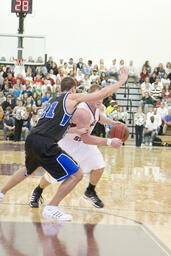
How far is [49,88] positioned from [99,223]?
41.7 feet

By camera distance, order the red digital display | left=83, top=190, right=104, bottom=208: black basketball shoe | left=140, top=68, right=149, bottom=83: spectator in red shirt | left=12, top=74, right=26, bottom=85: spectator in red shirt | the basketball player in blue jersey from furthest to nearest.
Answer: left=140, top=68, right=149, bottom=83: spectator in red shirt, left=12, top=74, right=26, bottom=85: spectator in red shirt, the red digital display, left=83, top=190, right=104, bottom=208: black basketball shoe, the basketball player in blue jersey

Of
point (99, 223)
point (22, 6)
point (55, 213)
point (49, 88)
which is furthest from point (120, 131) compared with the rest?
point (22, 6)

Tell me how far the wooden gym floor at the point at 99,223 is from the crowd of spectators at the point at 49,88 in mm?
8109

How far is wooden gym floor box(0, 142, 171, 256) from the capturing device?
13.1 feet

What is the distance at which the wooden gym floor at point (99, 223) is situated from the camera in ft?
13.1

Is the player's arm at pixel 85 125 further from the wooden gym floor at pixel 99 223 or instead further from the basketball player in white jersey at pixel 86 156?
the wooden gym floor at pixel 99 223

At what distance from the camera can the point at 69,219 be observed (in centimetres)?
489

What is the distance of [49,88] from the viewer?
1728cm

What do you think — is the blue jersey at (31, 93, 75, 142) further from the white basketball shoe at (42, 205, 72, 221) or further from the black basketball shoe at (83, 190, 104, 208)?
the black basketball shoe at (83, 190, 104, 208)

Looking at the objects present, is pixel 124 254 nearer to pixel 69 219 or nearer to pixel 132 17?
pixel 69 219

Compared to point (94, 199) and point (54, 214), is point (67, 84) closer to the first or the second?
point (54, 214)

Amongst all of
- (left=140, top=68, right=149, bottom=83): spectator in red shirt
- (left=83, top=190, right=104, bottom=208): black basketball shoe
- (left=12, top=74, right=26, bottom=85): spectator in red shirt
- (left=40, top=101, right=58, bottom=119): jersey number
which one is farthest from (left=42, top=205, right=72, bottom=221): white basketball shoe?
(left=140, top=68, right=149, bottom=83): spectator in red shirt

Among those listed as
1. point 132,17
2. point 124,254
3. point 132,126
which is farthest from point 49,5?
point 124,254

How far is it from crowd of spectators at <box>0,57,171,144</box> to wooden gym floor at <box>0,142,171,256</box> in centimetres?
811
